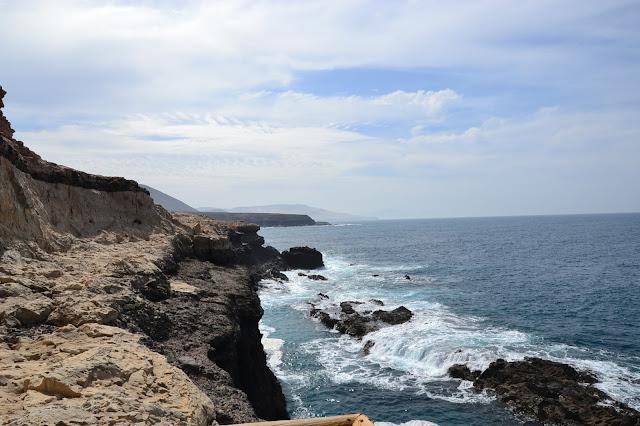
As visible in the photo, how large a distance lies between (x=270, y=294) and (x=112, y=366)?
42116 mm

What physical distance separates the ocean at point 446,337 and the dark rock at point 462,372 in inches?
19.5

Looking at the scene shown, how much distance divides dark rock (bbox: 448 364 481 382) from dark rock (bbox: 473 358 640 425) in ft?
1.67

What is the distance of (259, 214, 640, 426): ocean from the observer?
74.8ft

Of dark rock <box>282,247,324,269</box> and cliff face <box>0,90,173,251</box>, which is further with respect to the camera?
dark rock <box>282,247,324,269</box>

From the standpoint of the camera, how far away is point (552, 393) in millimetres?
21719

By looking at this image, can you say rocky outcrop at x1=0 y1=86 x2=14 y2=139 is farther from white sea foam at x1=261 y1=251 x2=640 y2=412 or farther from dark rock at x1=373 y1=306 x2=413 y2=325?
dark rock at x1=373 y1=306 x2=413 y2=325

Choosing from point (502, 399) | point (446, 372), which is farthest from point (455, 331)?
point (502, 399)

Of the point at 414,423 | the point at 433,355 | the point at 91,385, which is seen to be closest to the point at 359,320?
the point at 433,355

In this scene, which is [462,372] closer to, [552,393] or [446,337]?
[552,393]

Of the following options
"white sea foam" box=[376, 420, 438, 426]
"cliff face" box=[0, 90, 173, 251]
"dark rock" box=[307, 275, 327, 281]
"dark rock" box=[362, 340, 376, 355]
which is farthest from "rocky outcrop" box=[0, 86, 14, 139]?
"dark rock" box=[307, 275, 327, 281]

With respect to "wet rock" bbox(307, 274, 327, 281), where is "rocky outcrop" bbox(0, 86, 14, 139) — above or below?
above

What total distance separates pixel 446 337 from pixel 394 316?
5.73 meters

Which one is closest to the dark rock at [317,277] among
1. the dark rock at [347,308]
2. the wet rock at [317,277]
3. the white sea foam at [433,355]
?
the wet rock at [317,277]

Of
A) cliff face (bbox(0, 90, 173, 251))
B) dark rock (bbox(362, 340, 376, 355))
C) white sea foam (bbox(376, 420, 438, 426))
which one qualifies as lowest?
white sea foam (bbox(376, 420, 438, 426))
